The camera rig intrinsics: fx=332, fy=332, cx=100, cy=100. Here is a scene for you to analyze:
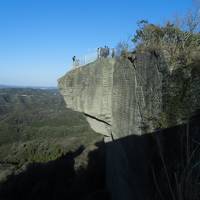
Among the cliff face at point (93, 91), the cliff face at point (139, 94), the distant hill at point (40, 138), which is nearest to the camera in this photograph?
the cliff face at point (139, 94)

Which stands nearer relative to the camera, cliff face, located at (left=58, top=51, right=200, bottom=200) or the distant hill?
cliff face, located at (left=58, top=51, right=200, bottom=200)

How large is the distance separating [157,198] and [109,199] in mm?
5413

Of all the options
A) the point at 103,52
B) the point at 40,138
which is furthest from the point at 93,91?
the point at 40,138

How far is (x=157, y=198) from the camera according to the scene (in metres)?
4.05

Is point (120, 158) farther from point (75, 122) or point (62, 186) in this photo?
point (75, 122)

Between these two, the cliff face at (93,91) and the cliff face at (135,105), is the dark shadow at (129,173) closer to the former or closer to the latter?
the cliff face at (135,105)

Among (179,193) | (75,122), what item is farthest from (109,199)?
(75,122)

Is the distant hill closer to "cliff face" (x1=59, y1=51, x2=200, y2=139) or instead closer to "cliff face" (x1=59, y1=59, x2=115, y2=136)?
"cliff face" (x1=59, y1=59, x2=115, y2=136)

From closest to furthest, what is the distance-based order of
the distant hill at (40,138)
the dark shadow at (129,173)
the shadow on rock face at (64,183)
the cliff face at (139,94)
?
the dark shadow at (129,173) < the cliff face at (139,94) < the shadow on rock face at (64,183) < the distant hill at (40,138)

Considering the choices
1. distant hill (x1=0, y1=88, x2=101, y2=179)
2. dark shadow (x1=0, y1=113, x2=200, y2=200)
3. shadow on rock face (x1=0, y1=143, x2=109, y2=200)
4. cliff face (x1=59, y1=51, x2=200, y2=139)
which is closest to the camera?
dark shadow (x1=0, y1=113, x2=200, y2=200)

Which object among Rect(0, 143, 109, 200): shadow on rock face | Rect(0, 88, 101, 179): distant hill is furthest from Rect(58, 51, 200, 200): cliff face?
Rect(0, 88, 101, 179): distant hill

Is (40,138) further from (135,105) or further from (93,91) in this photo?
(135,105)

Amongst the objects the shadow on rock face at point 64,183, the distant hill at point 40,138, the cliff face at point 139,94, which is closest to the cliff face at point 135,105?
the cliff face at point 139,94

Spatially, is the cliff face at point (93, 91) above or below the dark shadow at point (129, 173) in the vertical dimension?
above
